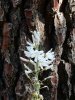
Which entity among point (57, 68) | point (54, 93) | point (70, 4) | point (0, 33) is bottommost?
point (54, 93)

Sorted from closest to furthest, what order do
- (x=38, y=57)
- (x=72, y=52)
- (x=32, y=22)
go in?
(x=38, y=57) < (x=32, y=22) < (x=72, y=52)

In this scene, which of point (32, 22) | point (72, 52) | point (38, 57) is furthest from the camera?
point (72, 52)

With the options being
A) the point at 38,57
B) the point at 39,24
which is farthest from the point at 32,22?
the point at 38,57

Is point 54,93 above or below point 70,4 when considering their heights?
below

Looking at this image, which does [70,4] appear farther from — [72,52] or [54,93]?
[54,93]

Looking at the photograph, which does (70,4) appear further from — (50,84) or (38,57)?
(38,57)

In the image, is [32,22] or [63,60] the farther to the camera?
[63,60]
